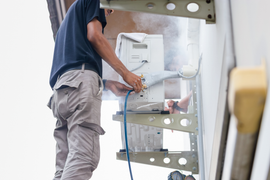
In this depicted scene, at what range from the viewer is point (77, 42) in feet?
5.38

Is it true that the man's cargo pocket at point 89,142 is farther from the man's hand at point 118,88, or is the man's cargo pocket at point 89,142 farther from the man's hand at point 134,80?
the man's hand at point 118,88

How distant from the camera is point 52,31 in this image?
269 cm

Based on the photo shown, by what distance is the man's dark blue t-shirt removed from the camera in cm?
161

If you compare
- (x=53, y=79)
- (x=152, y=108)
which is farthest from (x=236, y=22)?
(x=152, y=108)

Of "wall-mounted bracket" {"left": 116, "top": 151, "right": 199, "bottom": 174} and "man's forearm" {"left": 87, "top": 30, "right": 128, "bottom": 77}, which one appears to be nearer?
"man's forearm" {"left": 87, "top": 30, "right": 128, "bottom": 77}

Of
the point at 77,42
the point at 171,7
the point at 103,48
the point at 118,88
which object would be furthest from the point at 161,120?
the point at 171,7

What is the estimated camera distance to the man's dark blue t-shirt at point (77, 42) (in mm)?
1607

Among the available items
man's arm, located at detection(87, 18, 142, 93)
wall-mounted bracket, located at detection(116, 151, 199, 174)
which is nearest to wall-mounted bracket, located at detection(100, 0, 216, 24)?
man's arm, located at detection(87, 18, 142, 93)

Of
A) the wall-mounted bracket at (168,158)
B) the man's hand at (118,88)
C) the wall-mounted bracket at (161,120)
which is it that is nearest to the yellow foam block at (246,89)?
the man's hand at (118,88)

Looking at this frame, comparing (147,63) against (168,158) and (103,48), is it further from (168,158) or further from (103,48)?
(168,158)

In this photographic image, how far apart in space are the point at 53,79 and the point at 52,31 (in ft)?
3.81

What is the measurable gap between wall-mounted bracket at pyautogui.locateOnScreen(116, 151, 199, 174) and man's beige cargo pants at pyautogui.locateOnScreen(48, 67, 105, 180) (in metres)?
0.94

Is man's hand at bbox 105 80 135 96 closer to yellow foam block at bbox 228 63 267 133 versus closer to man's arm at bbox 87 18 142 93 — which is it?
man's arm at bbox 87 18 142 93

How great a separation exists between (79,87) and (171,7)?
616 mm
